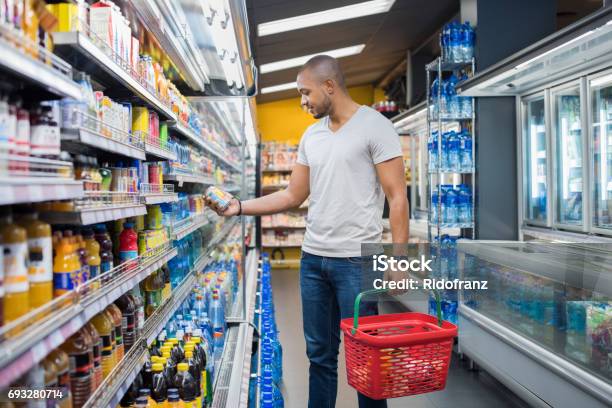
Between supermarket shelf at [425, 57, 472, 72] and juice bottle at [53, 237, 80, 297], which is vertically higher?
supermarket shelf at [425, 57, 472, 72]

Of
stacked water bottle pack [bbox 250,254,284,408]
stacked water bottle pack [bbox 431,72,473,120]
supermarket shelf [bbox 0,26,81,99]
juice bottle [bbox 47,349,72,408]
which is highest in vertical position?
stacked water bottle pack [bbox 431,72,473,120]

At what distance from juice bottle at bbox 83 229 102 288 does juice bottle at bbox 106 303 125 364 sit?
0.91 feet

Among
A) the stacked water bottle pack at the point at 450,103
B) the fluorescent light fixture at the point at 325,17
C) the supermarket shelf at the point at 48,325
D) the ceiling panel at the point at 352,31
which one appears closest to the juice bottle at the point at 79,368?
the supermarket shelf at the point at 48,325

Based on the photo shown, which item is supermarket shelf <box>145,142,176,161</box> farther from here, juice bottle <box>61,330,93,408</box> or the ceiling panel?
the ceiling panel

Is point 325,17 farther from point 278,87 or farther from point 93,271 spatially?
point 93,271

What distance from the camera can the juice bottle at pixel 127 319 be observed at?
2.08 metres

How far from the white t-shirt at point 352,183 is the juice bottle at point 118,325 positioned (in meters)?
1.03

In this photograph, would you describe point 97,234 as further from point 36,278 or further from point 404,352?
point 404,352

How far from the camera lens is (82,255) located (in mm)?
1569

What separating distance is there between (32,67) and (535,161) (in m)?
4.62

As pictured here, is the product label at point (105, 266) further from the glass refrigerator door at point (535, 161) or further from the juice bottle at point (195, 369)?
the glass refrigerator door at point (535, 161)

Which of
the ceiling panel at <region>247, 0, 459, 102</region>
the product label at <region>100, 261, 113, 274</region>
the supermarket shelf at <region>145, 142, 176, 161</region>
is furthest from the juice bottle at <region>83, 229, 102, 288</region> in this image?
the ceiling panel at <region>247, 0, 459, 102</region>

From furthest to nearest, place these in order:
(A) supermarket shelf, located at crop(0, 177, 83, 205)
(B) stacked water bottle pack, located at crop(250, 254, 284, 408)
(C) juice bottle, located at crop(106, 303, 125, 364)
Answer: (B) stacked water bottle pack, located at crop(250, 254, 284, 408)
(C) juice bottle, located at crop(106, 303, 125, 364)
(A) supermarket shelf, located at crop(0, 177, 83, 205)

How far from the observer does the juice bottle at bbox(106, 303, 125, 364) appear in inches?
75.2
